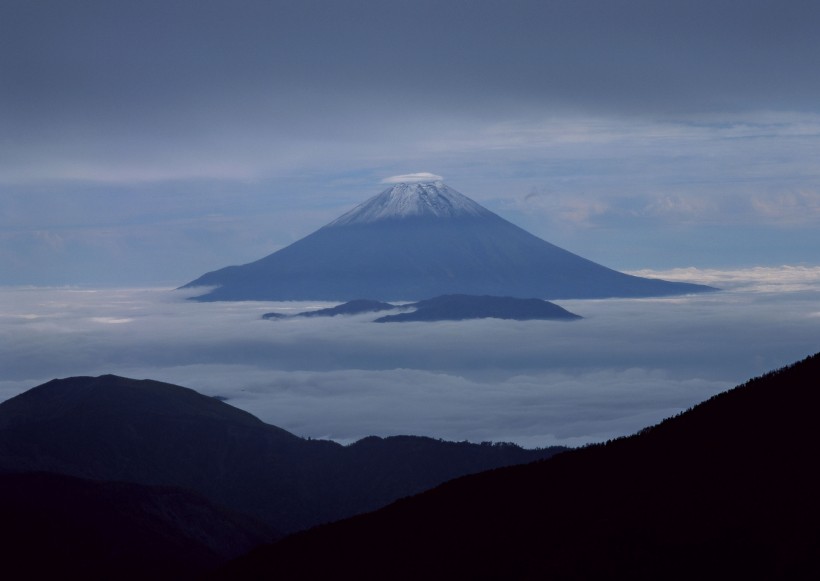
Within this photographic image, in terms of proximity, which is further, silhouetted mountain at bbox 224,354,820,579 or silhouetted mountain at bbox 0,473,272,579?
silhouetted mountain at bbox 0,473,272,579

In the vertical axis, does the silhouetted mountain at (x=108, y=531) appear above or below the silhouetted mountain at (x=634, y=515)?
below

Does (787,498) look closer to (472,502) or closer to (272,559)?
(472,502)

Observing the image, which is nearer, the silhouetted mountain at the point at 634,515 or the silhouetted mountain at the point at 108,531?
the silhouetted mountain at the point at 634,515

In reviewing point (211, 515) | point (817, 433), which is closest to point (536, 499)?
point (817, 433)

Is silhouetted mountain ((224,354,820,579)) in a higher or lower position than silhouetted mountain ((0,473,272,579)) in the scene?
higher
